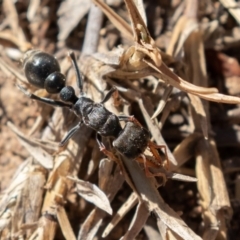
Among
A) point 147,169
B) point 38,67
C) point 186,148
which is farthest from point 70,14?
point 147,169

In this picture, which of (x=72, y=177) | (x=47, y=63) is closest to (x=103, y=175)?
(x=72, y=177)

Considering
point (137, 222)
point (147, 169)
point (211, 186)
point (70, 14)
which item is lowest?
point (211, 186)

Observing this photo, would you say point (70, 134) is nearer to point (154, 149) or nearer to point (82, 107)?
point (82, 107)

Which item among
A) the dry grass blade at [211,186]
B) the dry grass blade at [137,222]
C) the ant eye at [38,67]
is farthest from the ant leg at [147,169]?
the ant eye at [38,67]

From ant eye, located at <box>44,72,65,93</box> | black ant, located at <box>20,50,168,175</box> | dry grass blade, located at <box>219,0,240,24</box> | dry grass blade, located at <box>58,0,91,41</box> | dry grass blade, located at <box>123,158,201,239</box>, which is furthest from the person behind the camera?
dry grass blade, located at <box>58,0,91,41</box>

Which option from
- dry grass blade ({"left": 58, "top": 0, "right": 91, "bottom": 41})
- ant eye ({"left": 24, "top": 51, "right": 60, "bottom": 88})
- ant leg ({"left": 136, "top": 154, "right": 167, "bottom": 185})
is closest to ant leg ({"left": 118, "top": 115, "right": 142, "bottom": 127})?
ant leg ({"left": 136, "top": 154, "right": 167, "bottom": 185})

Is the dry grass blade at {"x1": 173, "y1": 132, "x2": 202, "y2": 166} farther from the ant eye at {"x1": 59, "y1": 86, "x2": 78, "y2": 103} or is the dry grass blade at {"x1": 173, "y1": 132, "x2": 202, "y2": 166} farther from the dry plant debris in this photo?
the ant eye at {"x1": 59, "y1": 86, "x2": 78, "y2": 103}

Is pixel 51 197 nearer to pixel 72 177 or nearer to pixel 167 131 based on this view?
pixel 72 177
